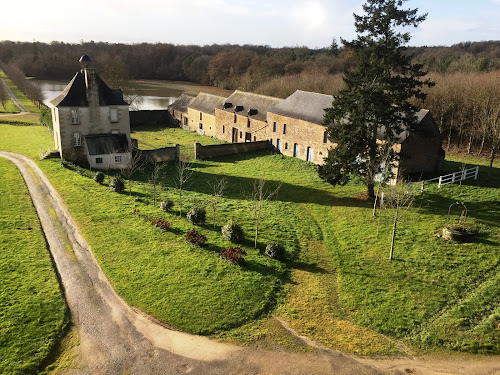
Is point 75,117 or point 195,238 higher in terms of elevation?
point 75,117

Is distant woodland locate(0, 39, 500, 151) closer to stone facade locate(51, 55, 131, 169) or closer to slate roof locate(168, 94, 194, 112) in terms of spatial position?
stone facade locate(51, 55, 131, 169)

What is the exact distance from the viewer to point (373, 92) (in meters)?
25.7

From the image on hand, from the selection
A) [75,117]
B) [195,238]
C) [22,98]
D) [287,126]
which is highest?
[75,117]

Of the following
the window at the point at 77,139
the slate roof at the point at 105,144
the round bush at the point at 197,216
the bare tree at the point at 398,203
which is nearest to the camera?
the bare tree at the point at 398,203

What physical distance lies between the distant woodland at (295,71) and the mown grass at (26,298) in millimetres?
23635

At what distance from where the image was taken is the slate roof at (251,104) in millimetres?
48919

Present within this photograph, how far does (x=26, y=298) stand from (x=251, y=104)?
38.8m

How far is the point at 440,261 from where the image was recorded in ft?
68.6

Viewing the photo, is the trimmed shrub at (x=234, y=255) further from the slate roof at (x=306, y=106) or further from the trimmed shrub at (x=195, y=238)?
the slate roof at (x=306, y=106)

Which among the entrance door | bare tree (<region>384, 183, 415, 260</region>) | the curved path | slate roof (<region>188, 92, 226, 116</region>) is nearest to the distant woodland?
bare tree (<region>384, 183, 415, 260</region>)

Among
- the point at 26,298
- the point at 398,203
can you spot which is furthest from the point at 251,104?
the point at 26,298

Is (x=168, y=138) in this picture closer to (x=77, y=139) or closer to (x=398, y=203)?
(x=77, y=139)

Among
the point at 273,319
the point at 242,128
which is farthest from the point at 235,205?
the point at 242,128

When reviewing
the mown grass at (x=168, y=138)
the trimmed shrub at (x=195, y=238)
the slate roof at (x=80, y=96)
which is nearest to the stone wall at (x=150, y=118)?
the mown grass at (x=168, y=138)
